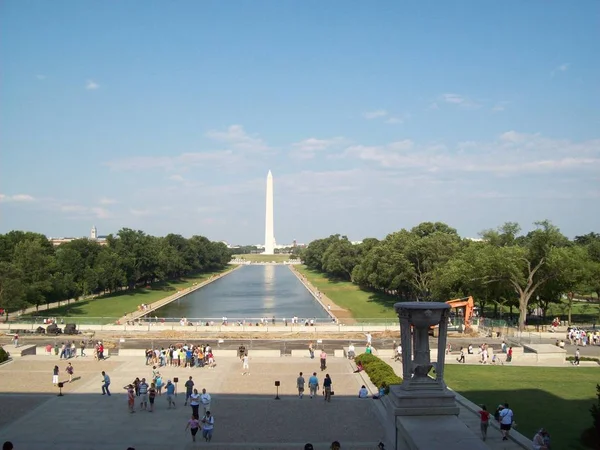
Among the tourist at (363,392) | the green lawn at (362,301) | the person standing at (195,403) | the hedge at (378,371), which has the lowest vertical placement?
the green lawn at (362,301)

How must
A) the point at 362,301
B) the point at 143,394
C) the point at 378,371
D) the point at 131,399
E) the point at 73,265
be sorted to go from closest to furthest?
the point at 131,399
the point at 143,394
the point at 378,371
the point at 73,265
the point at 362,301

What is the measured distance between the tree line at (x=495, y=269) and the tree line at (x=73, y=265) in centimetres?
3835

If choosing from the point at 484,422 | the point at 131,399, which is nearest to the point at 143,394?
the point at 131,399

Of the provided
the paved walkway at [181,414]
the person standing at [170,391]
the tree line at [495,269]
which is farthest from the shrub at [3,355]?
the tree line at [495,269]

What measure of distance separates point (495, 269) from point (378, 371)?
1083 inches

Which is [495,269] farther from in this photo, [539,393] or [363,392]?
[363,392]

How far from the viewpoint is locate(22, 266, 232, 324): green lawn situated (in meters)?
54.7

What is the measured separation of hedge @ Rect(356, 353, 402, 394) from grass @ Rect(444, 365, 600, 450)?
10.8 ft

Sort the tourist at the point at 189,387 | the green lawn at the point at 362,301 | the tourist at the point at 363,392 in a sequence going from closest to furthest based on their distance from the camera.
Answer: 1. the tourist at the point at 189,387
2. the tourist at the point at 363,392
3. the green lawn at the point at 362,301

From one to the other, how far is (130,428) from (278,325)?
31928 millimetres

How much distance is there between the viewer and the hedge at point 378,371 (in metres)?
24.8

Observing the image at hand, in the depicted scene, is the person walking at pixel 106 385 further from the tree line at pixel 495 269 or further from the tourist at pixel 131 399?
the tree line at pixel 495 269

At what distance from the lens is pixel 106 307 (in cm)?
6919

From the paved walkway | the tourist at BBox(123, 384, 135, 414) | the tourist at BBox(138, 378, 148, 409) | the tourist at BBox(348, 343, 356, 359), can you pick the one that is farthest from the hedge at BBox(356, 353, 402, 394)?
the tourist at BBox(123, 384, 135, 414)
